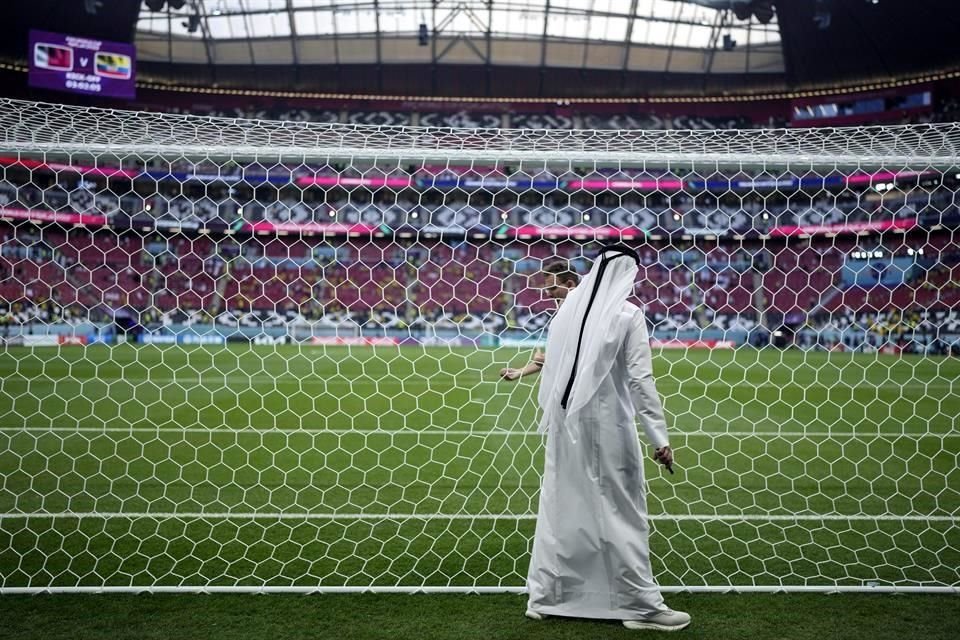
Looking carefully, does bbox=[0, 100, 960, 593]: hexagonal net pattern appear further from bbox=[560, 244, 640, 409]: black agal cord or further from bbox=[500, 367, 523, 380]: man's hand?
bbox=[500, 367, 523, 380]: man's hand

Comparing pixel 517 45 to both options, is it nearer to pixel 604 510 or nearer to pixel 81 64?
pixel 81 64

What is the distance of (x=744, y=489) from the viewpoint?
5621 mm

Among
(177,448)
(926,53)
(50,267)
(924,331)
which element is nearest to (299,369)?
(177,448)

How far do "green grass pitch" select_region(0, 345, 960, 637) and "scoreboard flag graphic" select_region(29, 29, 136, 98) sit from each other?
2153 cm

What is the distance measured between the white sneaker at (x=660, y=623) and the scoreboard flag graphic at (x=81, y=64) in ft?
97.7

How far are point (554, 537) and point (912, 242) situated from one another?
93.4 ft

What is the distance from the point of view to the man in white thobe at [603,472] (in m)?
2.94

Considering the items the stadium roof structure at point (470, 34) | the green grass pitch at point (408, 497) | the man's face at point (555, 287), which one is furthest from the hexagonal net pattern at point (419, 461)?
the stadium roof structure at point (470, 34)

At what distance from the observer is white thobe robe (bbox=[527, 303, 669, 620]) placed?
2936 millimetres

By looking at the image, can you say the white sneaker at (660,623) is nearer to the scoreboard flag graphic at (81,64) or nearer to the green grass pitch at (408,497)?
the green grass pitch at (408,497)

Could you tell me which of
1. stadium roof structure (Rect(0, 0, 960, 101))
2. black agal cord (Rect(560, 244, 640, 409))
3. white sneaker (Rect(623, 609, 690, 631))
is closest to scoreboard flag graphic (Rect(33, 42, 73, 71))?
stadium roof structure (Rect(0, 0, 960, 101))

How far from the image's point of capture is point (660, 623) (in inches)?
116

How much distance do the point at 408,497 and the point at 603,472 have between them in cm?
269

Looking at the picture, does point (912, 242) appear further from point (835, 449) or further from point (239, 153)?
point (239, 153)
